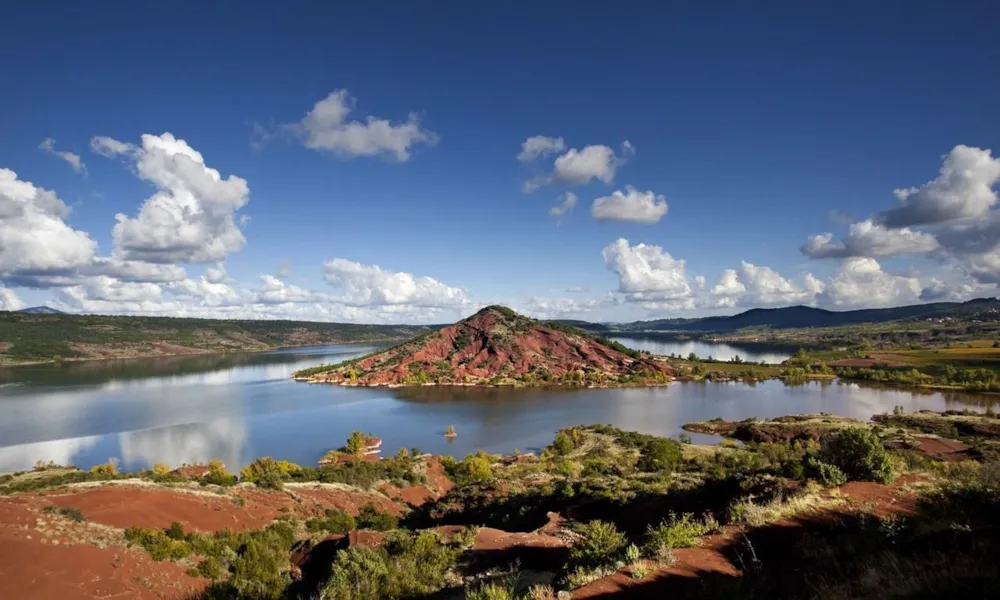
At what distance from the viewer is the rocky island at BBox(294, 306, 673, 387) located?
111m

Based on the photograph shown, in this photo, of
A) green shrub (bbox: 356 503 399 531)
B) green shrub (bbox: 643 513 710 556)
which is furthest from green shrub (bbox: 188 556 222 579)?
green shrub (bbox: 643 513 710 556)

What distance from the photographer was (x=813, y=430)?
2062 inches

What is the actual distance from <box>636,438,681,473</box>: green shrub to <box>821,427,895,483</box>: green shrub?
73.9ft

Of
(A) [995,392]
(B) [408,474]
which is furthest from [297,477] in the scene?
(A) [995,392]

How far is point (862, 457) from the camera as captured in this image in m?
10.8

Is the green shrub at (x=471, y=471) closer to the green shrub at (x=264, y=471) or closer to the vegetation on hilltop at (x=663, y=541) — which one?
the vegetation on hilltop at (x=663, y=541)

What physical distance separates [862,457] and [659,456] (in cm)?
2932

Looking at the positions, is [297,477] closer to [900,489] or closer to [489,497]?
[489,497]

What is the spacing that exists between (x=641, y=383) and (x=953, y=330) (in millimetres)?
158922

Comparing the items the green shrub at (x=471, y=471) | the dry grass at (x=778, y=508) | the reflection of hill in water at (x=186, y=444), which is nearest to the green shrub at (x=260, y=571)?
the dry grass at (x=778, y=508)

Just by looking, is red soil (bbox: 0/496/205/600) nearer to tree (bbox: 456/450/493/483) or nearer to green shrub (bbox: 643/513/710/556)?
green shrub (bbox: 643/513/710/556)

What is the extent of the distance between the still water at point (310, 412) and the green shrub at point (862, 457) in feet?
145

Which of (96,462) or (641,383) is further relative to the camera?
(641,383)

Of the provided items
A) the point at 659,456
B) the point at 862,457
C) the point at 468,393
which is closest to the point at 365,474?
the point at 659,456
